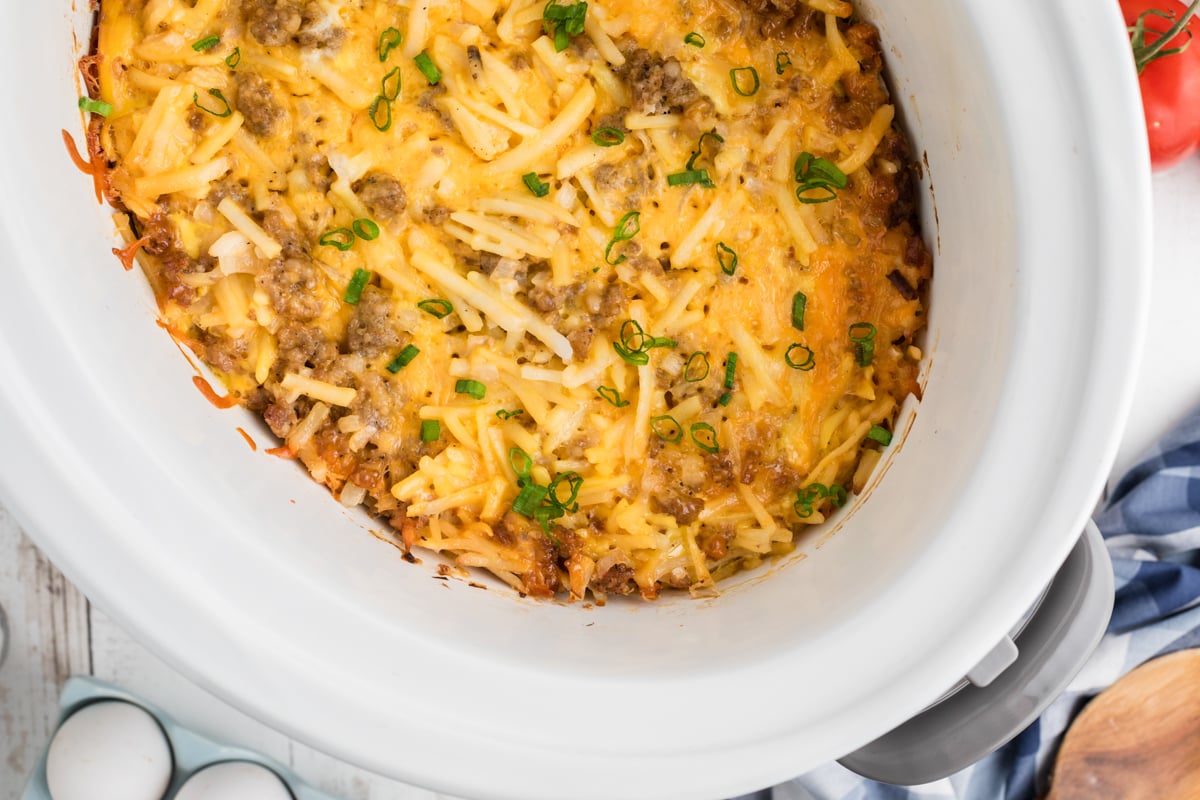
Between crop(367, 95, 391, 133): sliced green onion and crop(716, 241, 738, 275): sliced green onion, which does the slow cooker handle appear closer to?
crop(716, 241, 738, 275): sliced green onion

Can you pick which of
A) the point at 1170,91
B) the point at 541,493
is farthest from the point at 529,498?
the point at 1170,91

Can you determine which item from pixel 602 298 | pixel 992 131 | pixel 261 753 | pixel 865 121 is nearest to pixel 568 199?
pixel 602 298

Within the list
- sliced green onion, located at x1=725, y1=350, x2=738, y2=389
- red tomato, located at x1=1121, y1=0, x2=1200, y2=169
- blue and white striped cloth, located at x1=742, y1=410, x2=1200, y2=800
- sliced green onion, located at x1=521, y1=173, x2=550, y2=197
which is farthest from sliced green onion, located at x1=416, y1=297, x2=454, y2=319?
red tomato, located at x1=1121, y1=0, x2=1200, y2=169

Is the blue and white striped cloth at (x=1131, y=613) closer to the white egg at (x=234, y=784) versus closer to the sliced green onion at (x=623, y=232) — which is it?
the white egg at (x=234, y=784)

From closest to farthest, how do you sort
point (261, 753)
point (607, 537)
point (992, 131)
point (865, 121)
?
point (992, 131)
point (865, 121)
point (607, 537)
point (261, 753)

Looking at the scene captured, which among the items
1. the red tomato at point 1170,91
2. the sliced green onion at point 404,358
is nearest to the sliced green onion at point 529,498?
the sliced green onion at point 404,358

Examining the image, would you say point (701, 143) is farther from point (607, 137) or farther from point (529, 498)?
point (529, 498)

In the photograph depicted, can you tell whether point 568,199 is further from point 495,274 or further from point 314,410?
point 314,410
